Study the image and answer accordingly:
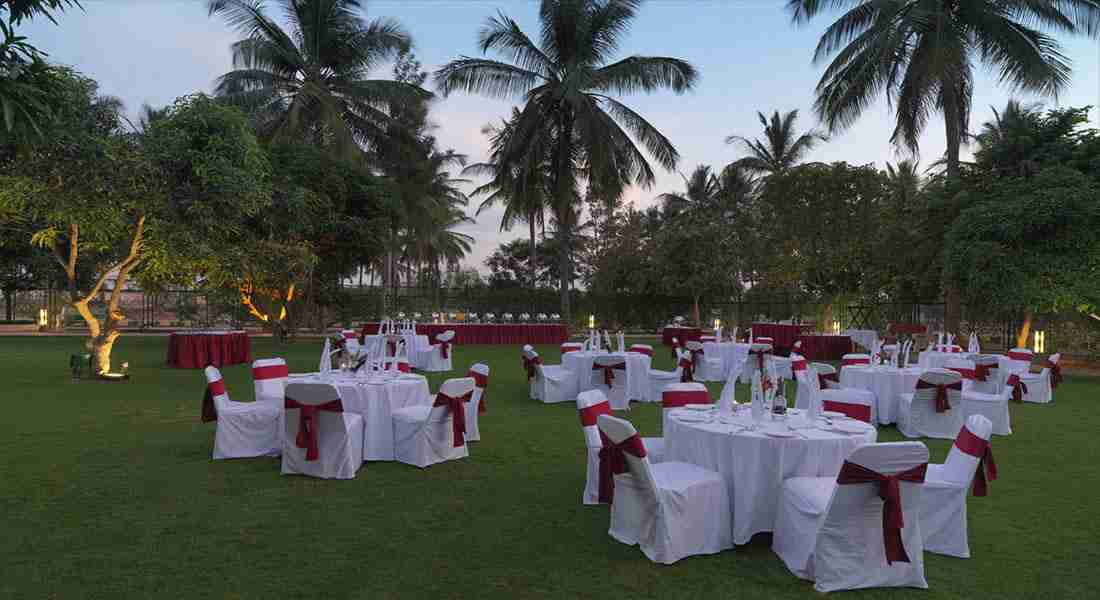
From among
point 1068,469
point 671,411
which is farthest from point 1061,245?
point 671,411

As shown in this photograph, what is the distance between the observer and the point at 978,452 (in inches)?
164

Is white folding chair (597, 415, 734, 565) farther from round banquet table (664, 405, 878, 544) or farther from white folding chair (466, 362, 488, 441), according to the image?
white folding chair (466, 362, 488, 441)

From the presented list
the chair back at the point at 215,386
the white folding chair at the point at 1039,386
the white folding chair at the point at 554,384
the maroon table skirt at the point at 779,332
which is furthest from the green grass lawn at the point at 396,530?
the maroon table skirt at the point at 779,332

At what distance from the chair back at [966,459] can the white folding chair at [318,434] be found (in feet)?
14.3

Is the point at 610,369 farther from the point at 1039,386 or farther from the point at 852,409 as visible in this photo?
the point at 1039,386

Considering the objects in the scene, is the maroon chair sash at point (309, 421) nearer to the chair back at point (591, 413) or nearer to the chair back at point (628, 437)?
the chair back at point (591, 413)

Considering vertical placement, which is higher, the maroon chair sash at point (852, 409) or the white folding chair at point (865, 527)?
the maroon chair sash at point (852, 409)

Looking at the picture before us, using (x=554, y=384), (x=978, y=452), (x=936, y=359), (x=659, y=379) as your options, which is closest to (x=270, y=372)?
(x=554, y=384)

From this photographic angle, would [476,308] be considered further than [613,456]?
Yes

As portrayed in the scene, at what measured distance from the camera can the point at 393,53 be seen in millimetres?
25141

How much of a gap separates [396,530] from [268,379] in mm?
3615

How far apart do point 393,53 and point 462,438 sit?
855 inches

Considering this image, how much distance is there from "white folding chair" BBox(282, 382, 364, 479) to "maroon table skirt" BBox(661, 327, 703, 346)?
14249mm

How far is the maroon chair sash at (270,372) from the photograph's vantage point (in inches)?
295
